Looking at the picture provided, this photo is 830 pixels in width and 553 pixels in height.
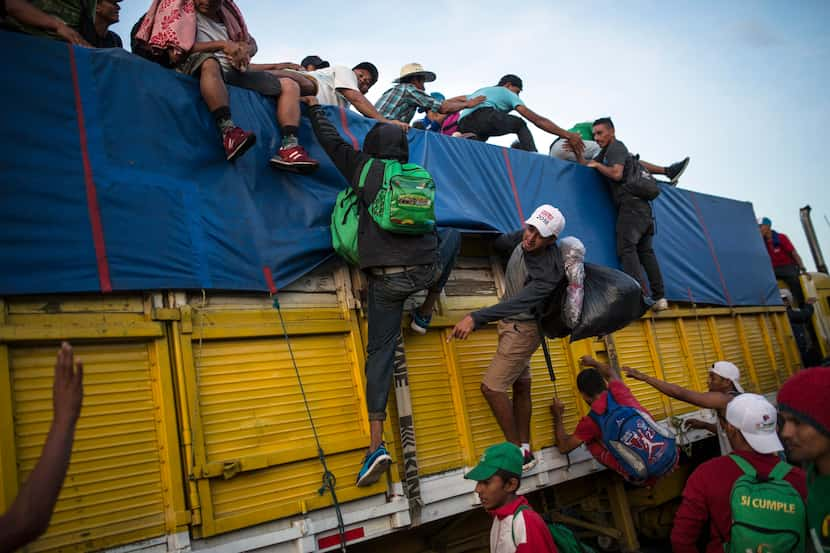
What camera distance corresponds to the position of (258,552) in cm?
281

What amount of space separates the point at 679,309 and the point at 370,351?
13.0ft

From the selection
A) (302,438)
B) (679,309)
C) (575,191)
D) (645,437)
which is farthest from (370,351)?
(679,309)

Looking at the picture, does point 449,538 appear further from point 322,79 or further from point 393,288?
point 322,79

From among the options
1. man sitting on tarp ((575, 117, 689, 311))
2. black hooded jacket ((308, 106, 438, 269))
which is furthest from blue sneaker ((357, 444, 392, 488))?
man sitting on tarp ((575, 117, 689, 311))

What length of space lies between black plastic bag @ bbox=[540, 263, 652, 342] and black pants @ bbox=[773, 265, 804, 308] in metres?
5.84

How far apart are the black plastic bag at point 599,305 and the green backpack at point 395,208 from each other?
4.04ft

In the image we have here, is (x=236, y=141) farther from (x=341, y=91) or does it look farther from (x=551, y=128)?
(x=551, y=128)

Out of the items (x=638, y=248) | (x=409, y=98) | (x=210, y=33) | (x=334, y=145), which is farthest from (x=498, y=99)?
(x=210, y=33)

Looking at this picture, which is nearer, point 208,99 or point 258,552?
point 258,552

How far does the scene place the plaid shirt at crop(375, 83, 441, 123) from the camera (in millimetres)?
5863

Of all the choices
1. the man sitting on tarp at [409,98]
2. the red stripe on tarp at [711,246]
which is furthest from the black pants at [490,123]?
the red stripe on tarp at [711,246]

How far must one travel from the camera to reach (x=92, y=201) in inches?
111

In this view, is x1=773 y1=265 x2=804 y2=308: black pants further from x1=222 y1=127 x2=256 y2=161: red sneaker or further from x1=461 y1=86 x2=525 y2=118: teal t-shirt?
x1=222 y1=127 x2=256 y2=161: red sneaker

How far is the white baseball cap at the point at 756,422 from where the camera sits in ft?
9.30
